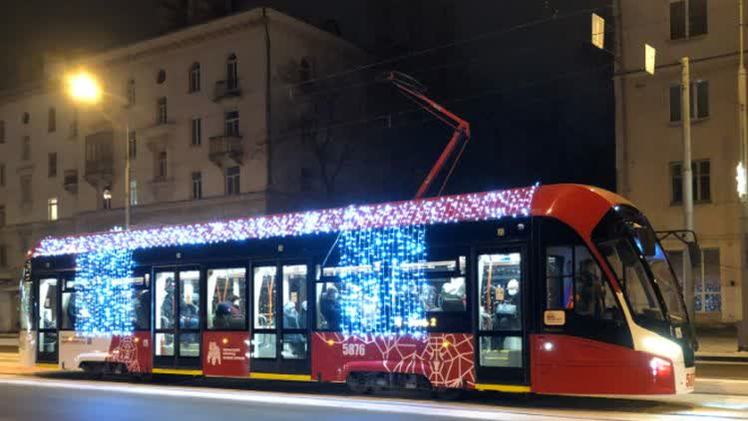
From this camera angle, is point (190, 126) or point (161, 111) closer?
point (190, 126)

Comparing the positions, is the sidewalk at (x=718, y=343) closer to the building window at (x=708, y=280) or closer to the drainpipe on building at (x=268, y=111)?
the building window at (x=708, y=280)

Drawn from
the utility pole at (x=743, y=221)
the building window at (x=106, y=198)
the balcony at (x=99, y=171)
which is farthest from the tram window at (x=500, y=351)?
the building window at (x=106, y=198)

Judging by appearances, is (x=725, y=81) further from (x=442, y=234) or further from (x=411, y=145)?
(x=442, y=234)

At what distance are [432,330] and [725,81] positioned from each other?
21620 millimetres

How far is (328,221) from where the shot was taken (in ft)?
43.6

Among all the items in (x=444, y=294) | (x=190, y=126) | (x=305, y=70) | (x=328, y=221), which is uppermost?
(x=305, y=70)

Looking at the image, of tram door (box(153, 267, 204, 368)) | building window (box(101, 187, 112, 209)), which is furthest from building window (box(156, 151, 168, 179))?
tram door (box(153, 267, 204, 368))

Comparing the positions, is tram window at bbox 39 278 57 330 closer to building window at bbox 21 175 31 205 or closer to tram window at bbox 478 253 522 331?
tram window at bbox 478 253 522 331

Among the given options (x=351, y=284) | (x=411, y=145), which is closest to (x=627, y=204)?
(x=351, y=284)

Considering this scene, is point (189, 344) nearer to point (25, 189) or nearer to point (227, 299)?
point (227, 299)

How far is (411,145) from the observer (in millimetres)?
42062

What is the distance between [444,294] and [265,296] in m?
3.50

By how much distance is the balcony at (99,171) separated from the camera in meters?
44.9

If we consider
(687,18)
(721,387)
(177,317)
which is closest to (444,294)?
(721,387)
